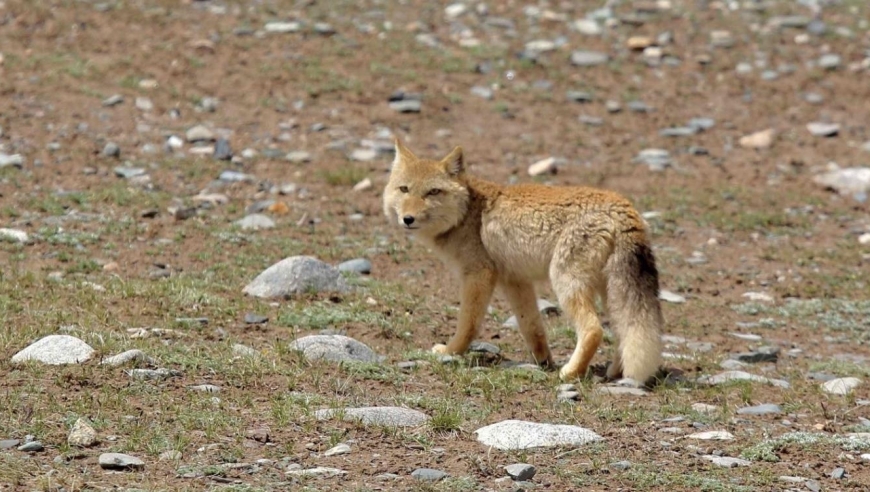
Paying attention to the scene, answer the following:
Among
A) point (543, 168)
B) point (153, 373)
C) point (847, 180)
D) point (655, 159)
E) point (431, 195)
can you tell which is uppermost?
point (431, 195)

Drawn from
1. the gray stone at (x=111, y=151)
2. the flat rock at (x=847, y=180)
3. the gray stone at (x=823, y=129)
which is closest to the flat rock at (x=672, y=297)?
the flat rock at (x=847, y=180)

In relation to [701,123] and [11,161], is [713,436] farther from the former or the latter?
[701,123]

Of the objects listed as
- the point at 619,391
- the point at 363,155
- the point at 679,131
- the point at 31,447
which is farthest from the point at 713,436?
the point at 679,131

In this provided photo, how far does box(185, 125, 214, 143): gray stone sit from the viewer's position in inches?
605

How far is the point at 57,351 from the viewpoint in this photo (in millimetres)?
8000

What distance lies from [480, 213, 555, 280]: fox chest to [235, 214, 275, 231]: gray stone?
3851 millimetres

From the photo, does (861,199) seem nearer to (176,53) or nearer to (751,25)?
(751,25)

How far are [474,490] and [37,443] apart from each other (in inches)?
91.7

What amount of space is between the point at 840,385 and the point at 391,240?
5.51 metres

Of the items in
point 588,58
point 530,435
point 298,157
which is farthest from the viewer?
point 588,58

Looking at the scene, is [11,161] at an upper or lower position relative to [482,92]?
upper

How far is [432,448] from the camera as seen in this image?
6.85 m

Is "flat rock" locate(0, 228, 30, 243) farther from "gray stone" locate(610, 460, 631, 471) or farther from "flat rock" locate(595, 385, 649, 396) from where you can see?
"gray stone" locate(610, 460, 631, 471)

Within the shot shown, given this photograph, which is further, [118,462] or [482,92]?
[482,92]
